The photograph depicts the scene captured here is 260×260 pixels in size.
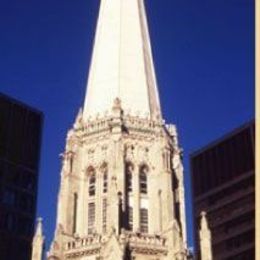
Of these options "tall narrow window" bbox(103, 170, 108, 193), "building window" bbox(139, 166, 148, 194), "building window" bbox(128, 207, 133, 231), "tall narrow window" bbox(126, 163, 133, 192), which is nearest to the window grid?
"tall narrow window" bbox(103, 170, 108, 193)

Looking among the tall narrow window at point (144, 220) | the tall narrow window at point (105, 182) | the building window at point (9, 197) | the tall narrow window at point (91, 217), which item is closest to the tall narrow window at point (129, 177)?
the tall narrow window at point (105, 182)

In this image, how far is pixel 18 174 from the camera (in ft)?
238

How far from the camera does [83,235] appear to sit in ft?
181

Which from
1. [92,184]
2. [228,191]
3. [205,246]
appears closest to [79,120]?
[92,184]

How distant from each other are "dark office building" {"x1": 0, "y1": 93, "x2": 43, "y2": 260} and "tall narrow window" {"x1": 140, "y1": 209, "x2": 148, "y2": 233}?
1754 centimetres

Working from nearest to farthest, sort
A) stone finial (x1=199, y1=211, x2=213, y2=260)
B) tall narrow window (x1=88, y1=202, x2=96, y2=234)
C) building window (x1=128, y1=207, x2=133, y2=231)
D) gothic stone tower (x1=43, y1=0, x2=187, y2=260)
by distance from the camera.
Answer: stone finial (x1=199, y1=211, x2=213, y2=260) < gothic stone tower (x1=43, y1=0, x2=187, y2=260) < building window (x1=128, y1=207, x2=133, y2=231) < tall narrow window (x1=88, y1=202, x2=96, y2=234)

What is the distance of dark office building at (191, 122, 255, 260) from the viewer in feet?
253

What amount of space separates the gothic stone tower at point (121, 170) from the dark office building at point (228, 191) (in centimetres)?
1672

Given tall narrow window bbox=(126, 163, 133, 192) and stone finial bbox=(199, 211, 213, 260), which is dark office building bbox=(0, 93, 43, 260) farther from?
stone finial bbox=(199, 211, 213, 260)

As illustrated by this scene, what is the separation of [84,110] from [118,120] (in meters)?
6.36

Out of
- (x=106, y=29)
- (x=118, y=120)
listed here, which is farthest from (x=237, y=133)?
(x=118, y=120)

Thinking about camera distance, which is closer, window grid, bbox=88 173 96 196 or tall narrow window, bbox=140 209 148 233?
tall narrow window, bbox=140 209 148 233

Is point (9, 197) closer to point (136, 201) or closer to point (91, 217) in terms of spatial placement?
point (91, 217)

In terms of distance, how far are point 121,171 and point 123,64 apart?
50.6ft
